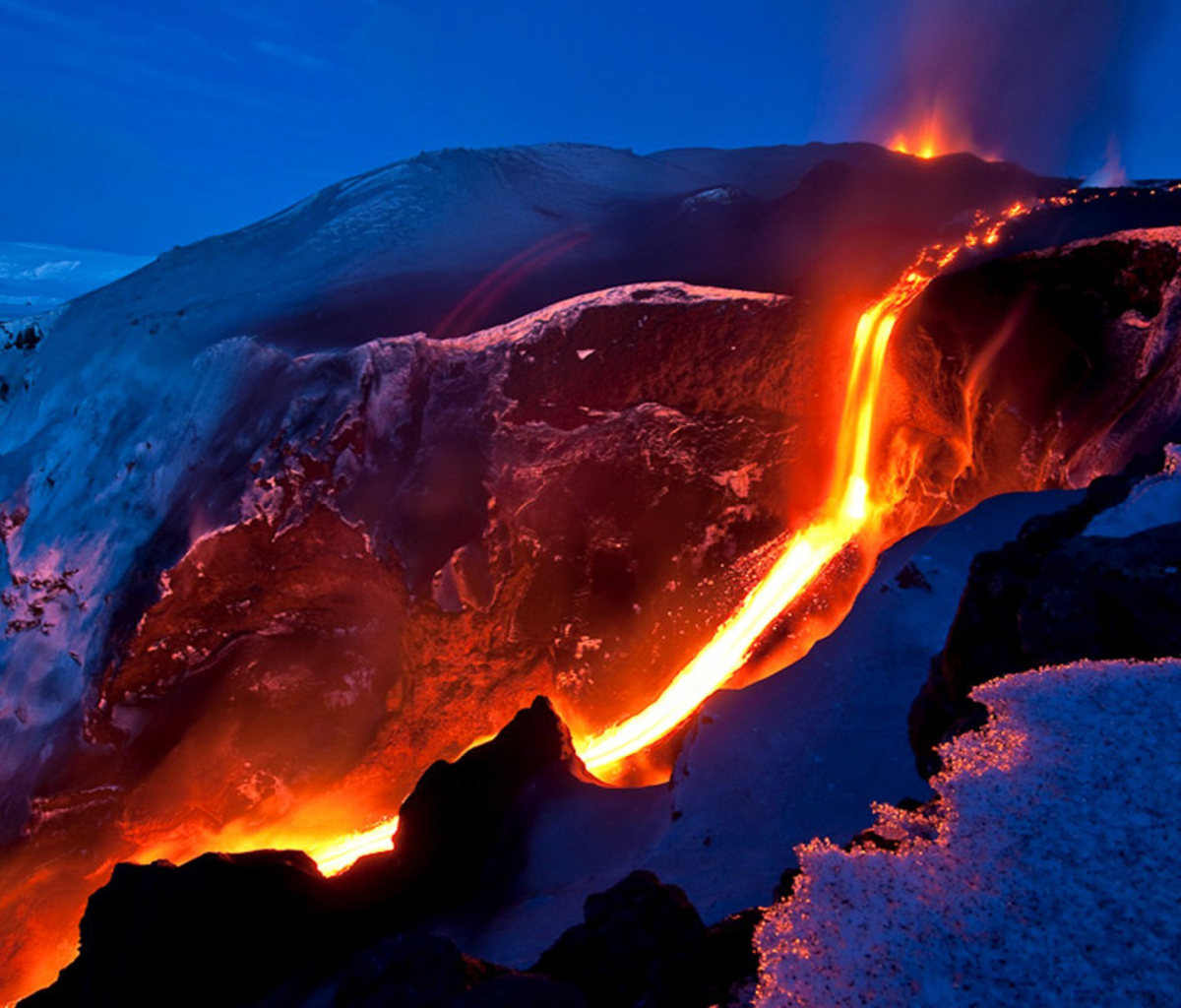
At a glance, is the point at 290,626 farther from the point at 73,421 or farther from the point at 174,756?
the point at 73,421

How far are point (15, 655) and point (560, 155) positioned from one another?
9088 millimetres

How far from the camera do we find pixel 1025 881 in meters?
1.67

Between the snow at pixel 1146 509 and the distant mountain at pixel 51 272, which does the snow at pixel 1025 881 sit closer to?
the snow at pixel 1146 509

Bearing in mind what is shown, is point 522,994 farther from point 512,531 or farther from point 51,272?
point 51,272

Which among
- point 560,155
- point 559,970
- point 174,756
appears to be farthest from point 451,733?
point 560,155

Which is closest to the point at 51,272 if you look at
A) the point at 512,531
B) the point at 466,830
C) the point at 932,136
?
the point at 512,531

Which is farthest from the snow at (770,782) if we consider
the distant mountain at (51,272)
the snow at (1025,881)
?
the distant mountain at (51,272)

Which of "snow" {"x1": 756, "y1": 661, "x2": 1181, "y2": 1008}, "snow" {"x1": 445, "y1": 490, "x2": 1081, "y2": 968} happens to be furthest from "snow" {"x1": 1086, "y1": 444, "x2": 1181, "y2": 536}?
"snow" {"x1": 445, "y1": 490, "x2": 1081, "y2": 968}

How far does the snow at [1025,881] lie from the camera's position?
1485 mm

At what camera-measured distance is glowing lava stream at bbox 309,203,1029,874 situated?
6.06m

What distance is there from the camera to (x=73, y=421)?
657cm

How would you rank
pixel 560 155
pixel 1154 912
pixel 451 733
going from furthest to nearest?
1. pixel 560 155
2. pixel 451 733
3. pixel 1154 912

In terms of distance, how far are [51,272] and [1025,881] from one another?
164 ft

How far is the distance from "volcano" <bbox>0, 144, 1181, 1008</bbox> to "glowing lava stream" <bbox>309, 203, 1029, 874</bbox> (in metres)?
0.04
